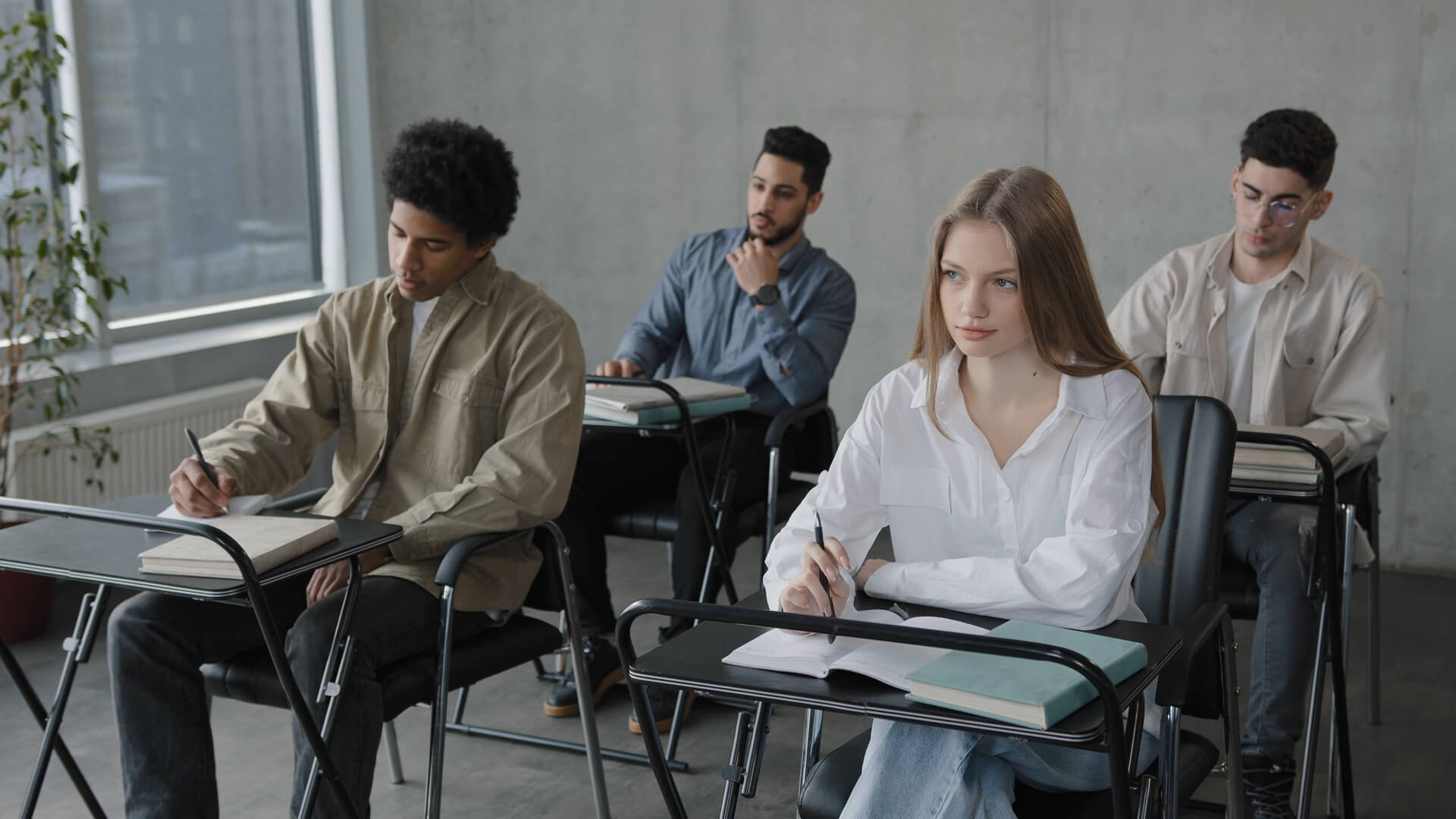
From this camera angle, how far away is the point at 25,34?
4.45m

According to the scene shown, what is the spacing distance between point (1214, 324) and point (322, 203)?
150 inches

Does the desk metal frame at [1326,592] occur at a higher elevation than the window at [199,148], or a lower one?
lower

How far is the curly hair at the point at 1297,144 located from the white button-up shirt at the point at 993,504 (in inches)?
56.4

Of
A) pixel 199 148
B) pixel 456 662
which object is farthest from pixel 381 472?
pixel 199 148

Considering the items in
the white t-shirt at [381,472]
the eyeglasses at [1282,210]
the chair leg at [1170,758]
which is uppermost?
the eyeglasses at [1282,210]

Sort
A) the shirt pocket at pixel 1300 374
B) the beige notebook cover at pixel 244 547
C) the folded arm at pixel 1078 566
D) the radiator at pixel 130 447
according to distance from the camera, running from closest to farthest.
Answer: the folded arm at pixel 1078 566 < the beige notebook cover at pixel 244 547 < the shirt pocket at pixel 1300 374 < the radiator at pixel 130 447

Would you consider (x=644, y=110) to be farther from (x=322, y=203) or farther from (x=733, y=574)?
(x=733, y=574)

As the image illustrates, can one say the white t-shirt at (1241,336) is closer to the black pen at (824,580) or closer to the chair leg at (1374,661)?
the chair leg at (1374,661)

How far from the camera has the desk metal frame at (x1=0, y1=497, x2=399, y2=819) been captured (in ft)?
6.24

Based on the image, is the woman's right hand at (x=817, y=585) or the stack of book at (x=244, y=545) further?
the stack of book at (x=244, y=545)

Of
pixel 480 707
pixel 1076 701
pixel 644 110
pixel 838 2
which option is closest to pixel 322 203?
pixel 644 110

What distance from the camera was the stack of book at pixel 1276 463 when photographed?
249 centimetres

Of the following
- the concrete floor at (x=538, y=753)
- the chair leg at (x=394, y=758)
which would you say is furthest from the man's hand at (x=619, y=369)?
the chair leg at (x=394, y=758)

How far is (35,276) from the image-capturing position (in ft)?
13.0
